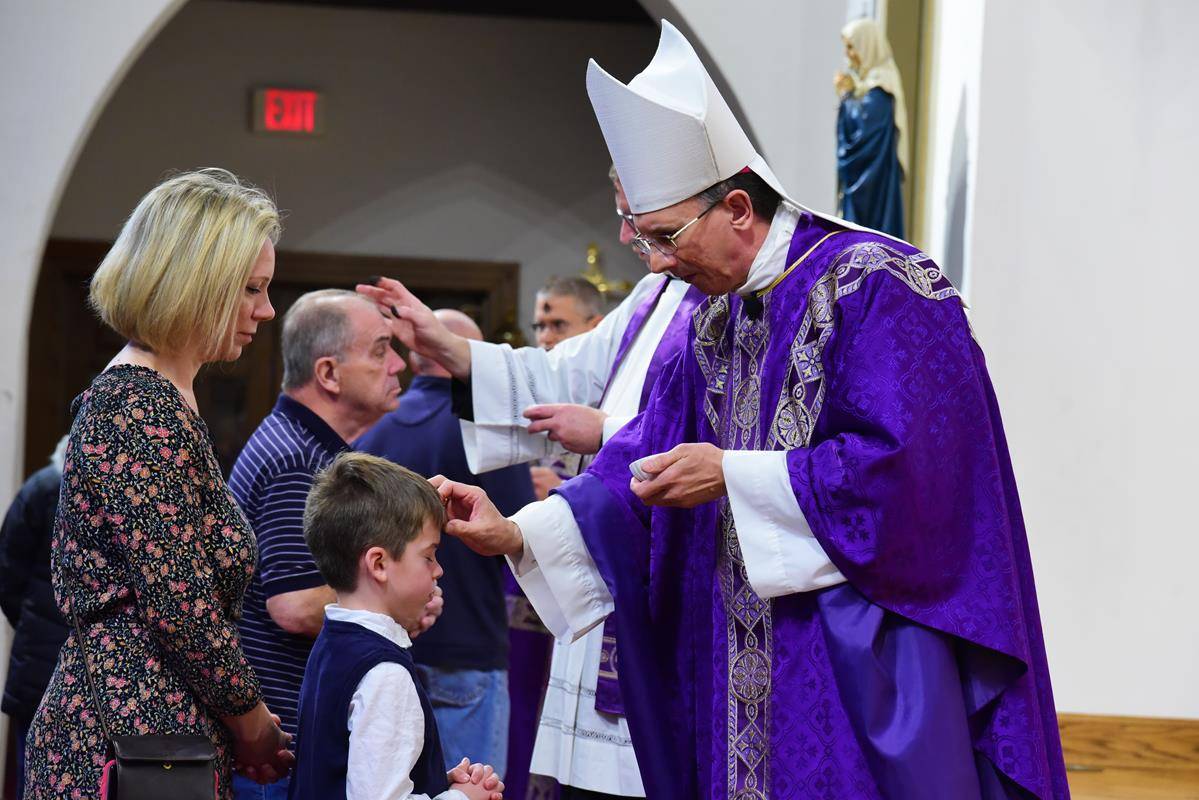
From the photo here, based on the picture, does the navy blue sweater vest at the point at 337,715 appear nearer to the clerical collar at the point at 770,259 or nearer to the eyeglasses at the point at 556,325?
the clerical collar at the point at 770,259

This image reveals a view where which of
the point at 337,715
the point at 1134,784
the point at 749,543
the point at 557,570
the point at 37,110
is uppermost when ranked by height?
the point at 37,110

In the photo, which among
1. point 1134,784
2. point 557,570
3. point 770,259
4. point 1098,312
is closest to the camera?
point 770,259

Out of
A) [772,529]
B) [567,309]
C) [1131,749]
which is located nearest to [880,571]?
[772,529]

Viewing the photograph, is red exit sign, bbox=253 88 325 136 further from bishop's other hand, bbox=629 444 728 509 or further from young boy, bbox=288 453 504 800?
bishop's other hand, bbox=629 444 728 509

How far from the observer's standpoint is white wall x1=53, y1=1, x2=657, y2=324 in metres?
7.79

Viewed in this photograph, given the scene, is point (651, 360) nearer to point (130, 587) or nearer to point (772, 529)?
point (772, 529)

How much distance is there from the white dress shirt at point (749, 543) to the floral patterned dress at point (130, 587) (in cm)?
62

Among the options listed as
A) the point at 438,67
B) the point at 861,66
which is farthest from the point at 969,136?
the point at 438,67

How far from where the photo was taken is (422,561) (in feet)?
7.18

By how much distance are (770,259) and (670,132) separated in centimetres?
27

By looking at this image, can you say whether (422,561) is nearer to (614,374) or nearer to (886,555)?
(886,555)

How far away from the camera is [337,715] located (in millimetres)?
Result: 2025

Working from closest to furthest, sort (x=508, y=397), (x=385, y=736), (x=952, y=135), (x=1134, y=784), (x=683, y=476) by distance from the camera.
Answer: (x=385, y=736) → (x=683, y=476) → (x=508, y=397) → (x=1134, y=784) → (x=952, y=135)

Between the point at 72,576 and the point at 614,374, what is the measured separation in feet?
5.11
